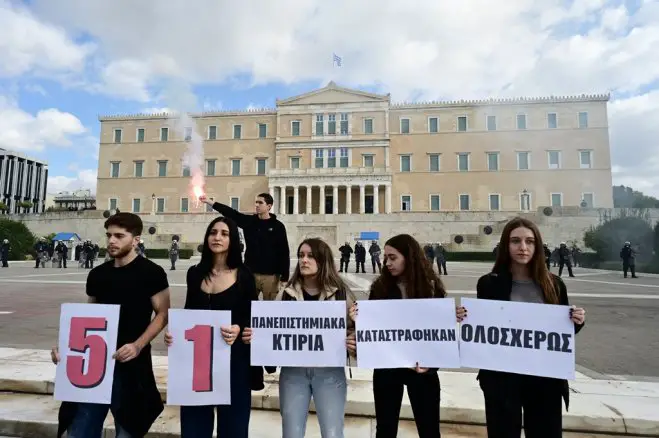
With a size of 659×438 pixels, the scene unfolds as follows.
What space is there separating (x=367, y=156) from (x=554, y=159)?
2189 centimetres

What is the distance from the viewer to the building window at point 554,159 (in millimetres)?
46875

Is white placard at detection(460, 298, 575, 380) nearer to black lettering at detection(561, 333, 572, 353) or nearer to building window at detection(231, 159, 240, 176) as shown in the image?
black lettering at detection(561, 333, 572, 353)

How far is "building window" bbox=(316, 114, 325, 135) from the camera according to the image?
5050cm

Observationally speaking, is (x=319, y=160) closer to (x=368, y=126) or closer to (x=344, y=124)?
(x=344, y=124)

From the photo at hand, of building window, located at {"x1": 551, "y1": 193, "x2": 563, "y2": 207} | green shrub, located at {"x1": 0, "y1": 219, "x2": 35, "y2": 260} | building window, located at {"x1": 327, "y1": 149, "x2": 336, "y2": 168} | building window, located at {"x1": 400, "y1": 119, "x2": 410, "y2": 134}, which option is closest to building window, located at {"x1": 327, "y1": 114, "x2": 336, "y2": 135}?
building window, located at {"x1": 327, "y1": 149, "x2": 336, "y2": 168}

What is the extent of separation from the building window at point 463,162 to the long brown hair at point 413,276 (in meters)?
48.9

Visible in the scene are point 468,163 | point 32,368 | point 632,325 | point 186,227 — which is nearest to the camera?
point 32,368

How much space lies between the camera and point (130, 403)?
8.61 ft

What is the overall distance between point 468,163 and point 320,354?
49.7 metres

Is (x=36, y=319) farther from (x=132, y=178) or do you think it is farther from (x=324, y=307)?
(x=132, y=178)

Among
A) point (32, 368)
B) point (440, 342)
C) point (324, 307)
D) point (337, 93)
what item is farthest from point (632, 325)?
point (337, 93)

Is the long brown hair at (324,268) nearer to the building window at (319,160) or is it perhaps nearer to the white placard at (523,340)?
the white placard at (523,340)

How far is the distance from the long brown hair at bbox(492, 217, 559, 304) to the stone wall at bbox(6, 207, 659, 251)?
3343 centimetres

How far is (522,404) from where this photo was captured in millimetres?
2555
